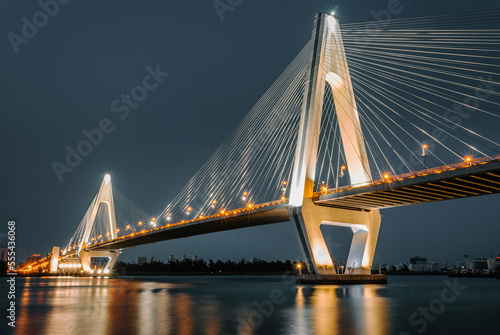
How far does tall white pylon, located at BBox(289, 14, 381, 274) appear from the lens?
25.7 metres

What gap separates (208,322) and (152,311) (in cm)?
321

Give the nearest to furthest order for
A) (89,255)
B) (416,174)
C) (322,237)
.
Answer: (416,174), (322,237), (89,255)

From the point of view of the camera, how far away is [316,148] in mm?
25453

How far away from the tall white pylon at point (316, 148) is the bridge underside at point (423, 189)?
3.44 feet

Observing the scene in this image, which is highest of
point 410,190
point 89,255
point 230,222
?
point 410,190

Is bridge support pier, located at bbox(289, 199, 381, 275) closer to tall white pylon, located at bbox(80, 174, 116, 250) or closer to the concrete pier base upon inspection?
the concrete pier base

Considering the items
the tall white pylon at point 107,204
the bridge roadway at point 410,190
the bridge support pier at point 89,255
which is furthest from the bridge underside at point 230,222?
the bridge support pier at point 89,255

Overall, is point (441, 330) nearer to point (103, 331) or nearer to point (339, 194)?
point (103, 331)

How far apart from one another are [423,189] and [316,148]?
623cm

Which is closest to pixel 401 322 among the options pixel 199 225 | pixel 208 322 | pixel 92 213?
pixel 208 322

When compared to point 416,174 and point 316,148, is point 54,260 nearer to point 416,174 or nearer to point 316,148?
point 316,148

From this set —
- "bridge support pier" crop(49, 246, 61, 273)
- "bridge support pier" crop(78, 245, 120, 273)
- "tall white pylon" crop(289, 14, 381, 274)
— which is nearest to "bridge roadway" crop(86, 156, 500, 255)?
"tall white pylon" crop(289, 14, 381, 274)

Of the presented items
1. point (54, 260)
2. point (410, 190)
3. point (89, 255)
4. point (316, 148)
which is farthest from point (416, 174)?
point (54, 260)

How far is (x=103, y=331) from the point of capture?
8969mm
